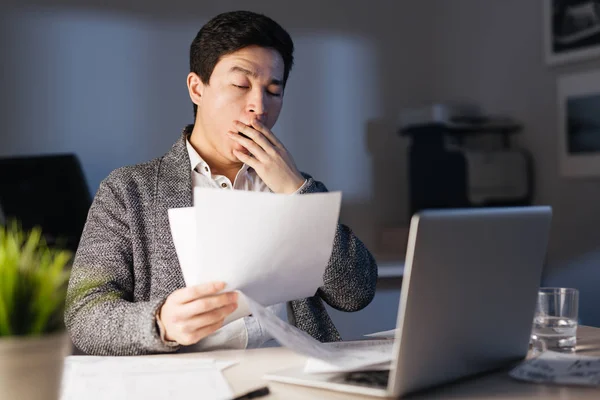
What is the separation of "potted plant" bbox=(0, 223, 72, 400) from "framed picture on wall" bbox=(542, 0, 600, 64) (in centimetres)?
262

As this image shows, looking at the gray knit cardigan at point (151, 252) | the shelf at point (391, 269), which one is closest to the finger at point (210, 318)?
the gray knit cardigan at point (151, 252)

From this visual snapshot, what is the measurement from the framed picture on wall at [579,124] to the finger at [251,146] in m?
1.74

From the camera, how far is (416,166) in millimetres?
3238

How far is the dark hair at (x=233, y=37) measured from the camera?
163 centimetres

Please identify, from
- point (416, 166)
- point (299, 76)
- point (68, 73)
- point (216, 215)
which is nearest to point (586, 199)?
point (416, 166)

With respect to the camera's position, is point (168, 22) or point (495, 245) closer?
point (495, 245)

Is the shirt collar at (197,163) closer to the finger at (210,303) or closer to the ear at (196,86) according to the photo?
the ear at (196,86)

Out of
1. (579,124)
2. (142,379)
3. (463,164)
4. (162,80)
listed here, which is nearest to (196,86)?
(142,379)

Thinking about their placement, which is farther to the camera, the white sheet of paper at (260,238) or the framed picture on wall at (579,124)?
the framed picture on wall at (579,124)

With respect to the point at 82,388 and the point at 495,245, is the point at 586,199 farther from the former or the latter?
the point at 82,388

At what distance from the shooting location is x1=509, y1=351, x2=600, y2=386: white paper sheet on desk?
3.11 ft

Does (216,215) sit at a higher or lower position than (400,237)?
higher

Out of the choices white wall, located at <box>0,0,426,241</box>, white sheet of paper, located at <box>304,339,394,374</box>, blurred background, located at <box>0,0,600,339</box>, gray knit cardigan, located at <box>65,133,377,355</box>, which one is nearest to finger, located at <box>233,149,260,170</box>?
gray knit cardigan, located at <box>65,133,377,355</box>

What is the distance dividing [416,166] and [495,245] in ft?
7.67
